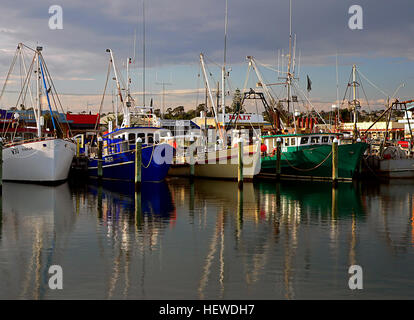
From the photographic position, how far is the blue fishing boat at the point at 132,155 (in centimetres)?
3080

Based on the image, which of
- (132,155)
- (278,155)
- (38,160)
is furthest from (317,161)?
(38,160)

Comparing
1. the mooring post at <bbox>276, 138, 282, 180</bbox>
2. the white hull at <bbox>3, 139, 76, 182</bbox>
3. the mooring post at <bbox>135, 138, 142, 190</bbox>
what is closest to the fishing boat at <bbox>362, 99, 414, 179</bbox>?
the mooring post at <bbox>276, 138, 282, 180</bbox>

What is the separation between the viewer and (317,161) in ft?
109

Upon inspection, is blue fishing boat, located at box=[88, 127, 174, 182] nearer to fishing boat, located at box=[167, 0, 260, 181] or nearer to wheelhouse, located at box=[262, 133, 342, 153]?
fishing boat, located at box=[167, 0, 260, 181]

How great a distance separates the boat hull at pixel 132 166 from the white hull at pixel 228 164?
11.5 ft

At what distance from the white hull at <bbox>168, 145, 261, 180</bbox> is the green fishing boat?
7.65 ft

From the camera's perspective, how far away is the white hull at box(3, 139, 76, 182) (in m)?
31.5

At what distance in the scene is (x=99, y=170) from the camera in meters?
33.9

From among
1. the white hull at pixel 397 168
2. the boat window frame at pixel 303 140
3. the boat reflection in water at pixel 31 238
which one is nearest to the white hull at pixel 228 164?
the boat window frame at pixel 303 140

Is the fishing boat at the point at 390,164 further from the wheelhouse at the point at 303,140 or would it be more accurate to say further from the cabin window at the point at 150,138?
the cabin window at the point at 150,138

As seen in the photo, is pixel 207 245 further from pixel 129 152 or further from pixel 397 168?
pixel 397 168
